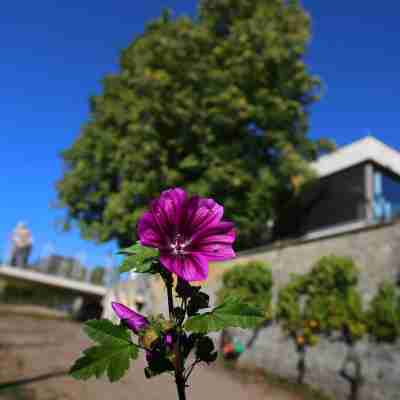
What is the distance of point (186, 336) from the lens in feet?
3.23

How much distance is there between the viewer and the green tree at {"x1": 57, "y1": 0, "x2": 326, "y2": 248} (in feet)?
46.1

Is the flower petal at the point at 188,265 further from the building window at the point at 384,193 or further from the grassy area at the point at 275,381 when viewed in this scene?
the building window at the point at 384,193

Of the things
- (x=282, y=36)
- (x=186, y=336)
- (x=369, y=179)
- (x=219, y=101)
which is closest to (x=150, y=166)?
(x=219, y=101)

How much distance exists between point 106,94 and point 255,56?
293 inches

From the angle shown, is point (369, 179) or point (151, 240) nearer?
point (151, 240)

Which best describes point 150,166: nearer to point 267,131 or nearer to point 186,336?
point 267,131

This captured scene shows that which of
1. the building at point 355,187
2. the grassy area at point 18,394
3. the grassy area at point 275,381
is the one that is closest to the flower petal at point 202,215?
the grassy area at point 18,394

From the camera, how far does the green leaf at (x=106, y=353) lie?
0.91m

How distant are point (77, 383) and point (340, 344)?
16.8 feet

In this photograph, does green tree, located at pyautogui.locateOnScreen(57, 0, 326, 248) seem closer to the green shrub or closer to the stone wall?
the stone wall

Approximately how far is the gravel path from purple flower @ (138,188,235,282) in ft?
5.46

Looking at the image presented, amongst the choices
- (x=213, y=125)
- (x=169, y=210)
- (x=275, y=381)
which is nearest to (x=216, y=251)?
(x=169, y=210)

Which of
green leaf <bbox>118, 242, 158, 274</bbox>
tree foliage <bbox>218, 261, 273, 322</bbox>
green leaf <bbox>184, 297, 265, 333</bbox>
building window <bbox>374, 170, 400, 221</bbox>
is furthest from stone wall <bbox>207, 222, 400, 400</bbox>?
green leaf <bbox>118, 242, 158, 274</bbox>

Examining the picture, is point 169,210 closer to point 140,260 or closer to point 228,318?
point 140,260
